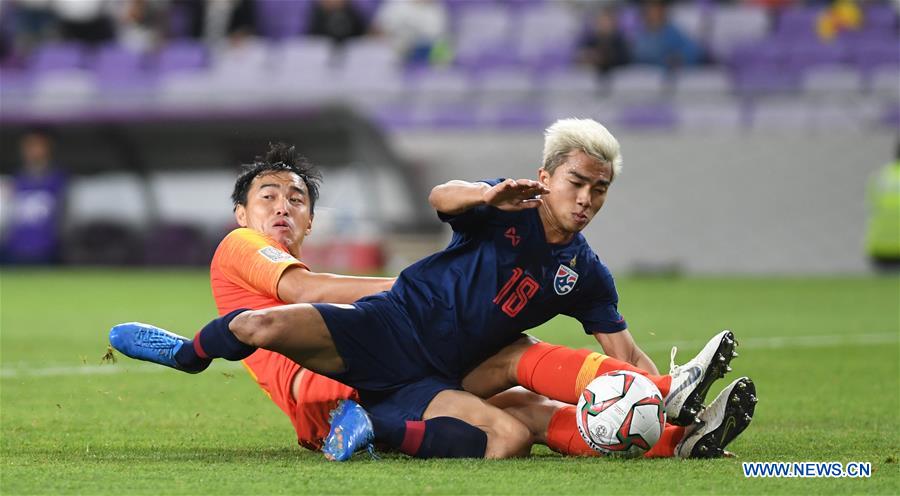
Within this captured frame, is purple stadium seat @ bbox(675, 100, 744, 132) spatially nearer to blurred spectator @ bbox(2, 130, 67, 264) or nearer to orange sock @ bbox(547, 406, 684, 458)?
blurred spectator @ bbox(2, 130, 67, 264)

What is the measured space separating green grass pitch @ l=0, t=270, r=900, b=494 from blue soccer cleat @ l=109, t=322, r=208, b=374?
0.34 meters

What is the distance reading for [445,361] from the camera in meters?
5.09

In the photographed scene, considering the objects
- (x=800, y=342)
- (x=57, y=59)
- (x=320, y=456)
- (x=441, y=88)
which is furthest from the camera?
(x=57, y=59)

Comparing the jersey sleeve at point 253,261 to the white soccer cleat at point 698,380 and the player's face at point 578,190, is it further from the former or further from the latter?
the white soccer cleat at point 698,380

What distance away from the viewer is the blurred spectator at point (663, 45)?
18438 mm

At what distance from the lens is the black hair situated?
5762mm

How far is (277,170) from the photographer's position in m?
5.74

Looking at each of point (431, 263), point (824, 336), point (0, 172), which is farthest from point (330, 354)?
point (0, 172)

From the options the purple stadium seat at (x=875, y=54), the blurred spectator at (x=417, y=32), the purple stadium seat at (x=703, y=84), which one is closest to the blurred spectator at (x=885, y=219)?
the purple stadium seat at (x=875, y=54)

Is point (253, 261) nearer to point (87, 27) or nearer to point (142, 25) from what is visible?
point (142, 25)

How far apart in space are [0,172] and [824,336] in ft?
47.5

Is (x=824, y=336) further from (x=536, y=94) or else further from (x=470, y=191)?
(x=536, y=94)

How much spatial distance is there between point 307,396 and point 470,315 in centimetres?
67

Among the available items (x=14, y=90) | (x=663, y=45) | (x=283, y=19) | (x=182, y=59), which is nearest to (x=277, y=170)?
(x=663, y=45)
